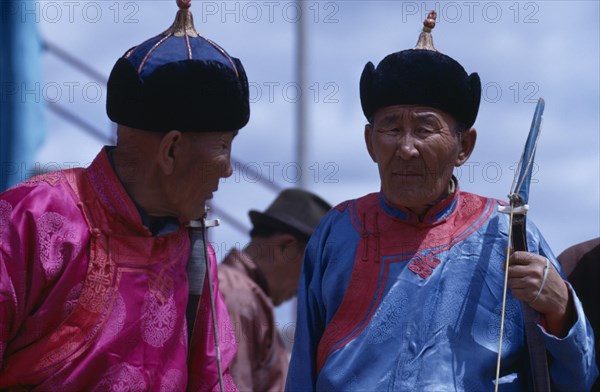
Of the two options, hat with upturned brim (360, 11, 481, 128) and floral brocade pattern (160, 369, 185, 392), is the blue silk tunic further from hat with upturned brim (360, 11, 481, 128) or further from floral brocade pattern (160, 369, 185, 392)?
floral brocade pattern (160, 369, 185, 392)

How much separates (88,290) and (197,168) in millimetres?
509

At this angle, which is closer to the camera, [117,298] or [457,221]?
[117,298]

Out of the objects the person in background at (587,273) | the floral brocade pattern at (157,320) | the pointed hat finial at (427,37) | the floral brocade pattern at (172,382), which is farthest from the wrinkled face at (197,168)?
the person in background at (587,273)

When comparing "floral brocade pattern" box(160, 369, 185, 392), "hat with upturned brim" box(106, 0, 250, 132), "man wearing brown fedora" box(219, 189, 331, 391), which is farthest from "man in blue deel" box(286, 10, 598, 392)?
"man wearing brown fedora" box(219, 189, 331, 391)

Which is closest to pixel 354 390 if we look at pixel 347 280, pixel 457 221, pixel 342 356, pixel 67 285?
pixel 342 356

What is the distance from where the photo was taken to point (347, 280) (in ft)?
13.6

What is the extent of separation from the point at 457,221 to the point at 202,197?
0.88 m

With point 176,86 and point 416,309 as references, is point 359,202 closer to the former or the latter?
point 416,309

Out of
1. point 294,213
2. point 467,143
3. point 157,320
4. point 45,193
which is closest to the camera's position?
point 45,193

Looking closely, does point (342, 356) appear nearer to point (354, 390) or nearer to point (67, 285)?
point (354, 390)

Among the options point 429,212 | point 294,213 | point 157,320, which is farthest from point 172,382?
point 294,213

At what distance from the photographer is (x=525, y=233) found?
401 centimetres

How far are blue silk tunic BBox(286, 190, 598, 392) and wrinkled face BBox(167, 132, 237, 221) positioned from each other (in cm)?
56

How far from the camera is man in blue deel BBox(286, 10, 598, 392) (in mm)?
3938
